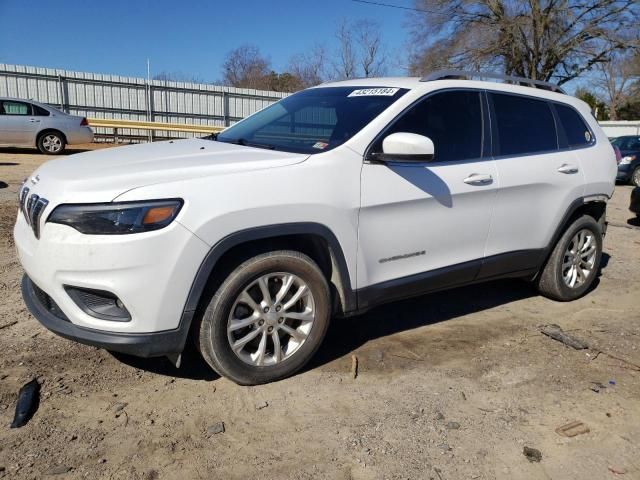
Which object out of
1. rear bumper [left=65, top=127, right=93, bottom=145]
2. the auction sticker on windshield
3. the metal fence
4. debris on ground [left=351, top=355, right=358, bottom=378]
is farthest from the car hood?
the metal fence

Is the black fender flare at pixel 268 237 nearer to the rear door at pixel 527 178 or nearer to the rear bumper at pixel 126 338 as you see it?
the rear bumper at pixel 126 338

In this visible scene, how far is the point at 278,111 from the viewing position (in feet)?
14.3

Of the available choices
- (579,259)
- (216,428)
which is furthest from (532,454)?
(579,259)

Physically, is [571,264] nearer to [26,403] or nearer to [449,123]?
[449,123]

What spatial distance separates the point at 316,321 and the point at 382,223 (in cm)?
72

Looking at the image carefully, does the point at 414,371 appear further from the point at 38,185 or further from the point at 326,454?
the point at 38,185

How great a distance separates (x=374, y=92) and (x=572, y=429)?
2405mm

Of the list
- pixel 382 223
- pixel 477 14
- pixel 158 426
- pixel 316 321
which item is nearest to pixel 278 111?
pixel 382 223

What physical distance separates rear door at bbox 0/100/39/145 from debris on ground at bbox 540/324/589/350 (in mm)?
14531

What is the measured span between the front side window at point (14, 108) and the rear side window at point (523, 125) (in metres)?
14.0

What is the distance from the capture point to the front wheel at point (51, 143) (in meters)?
15.2

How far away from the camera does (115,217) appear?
2686mm

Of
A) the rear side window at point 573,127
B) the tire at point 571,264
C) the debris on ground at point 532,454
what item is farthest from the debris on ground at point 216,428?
the rear side window at point 573,127

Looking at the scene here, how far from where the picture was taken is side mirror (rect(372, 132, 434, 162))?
3.27 meters
